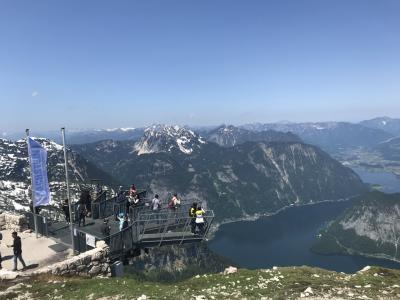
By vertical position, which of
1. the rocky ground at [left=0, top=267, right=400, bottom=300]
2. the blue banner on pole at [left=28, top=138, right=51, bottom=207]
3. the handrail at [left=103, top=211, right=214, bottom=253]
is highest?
the blue banner on pole at [left=28, top=138, right=51, bottom=207]

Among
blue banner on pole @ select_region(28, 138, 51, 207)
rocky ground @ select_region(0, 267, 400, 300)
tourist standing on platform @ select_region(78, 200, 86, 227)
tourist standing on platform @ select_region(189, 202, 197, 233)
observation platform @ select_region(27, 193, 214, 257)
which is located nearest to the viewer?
rocky ground @ select_region(0, 267, 400, 300)

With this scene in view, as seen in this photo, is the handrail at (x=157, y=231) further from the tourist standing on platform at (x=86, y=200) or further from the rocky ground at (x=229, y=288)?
the tourist standing on platform at (x=86, y=200)

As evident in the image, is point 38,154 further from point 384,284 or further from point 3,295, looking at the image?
point 384,284

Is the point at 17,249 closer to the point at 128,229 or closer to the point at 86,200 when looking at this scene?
the point at 128,229

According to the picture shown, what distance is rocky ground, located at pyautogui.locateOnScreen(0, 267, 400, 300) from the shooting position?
2449 centimetres

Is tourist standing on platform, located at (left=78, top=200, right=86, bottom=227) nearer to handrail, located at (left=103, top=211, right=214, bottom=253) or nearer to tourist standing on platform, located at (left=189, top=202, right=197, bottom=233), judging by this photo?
handrail, located at (left=103, top=211, right=214, bottom=253)

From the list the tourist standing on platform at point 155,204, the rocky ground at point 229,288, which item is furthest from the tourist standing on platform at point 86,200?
the rocky ground at point 229,288

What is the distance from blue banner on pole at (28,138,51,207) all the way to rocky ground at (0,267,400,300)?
10.3m

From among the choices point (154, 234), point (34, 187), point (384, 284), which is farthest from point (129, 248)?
point (384, 284)

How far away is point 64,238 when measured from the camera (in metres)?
37.9

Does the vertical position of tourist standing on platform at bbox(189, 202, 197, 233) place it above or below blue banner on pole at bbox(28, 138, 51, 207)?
below

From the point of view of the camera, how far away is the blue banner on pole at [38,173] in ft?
122

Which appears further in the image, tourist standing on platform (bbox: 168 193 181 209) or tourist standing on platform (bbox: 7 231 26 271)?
tourist standing on platform (bbox: 168 193 181 209)

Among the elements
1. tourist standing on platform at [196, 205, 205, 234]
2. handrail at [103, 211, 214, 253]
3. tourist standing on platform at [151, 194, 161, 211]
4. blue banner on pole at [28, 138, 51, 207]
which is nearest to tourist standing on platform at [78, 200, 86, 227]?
blue banner on pole at [28, 138, 51, 207]
